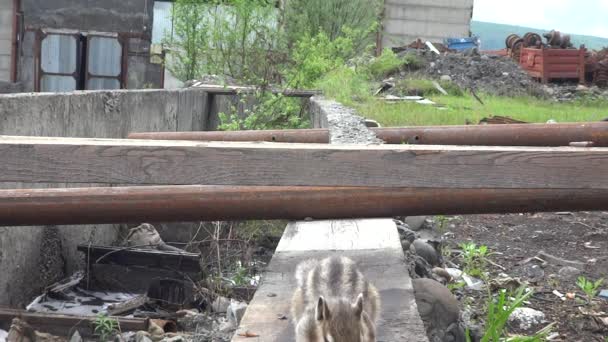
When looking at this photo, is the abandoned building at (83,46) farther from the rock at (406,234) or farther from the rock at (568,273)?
the rock at (568,273)

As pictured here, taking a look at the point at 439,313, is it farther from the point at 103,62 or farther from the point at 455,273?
the point at 103,62

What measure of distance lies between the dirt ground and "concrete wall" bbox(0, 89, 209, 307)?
4.14 m

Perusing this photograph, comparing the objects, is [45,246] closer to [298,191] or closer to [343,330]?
[298,191]

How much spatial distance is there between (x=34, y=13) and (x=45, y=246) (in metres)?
15.6

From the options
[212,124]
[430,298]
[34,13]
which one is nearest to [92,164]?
[430,298]

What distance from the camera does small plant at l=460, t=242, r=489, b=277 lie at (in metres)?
7.44

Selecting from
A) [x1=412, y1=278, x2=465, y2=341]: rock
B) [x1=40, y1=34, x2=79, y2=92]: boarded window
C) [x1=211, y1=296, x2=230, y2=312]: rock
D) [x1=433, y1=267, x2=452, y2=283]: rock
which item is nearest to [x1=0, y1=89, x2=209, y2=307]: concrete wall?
[x1=211, y1=296, x2=230, y2=312]: rock

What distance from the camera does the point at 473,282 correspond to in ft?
23.4

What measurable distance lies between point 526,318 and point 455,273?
3.70ft

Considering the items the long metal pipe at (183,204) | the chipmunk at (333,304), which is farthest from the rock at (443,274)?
the chipmunk at (333,304)

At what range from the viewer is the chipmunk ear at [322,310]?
3.75 meters

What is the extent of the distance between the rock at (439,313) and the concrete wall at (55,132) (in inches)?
184

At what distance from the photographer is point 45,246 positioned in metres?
9.52

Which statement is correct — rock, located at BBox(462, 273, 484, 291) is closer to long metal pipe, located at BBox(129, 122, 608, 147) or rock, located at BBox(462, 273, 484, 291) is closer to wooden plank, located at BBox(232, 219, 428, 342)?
long metal pipe, located at BBox(129, 122, 608, 147)
